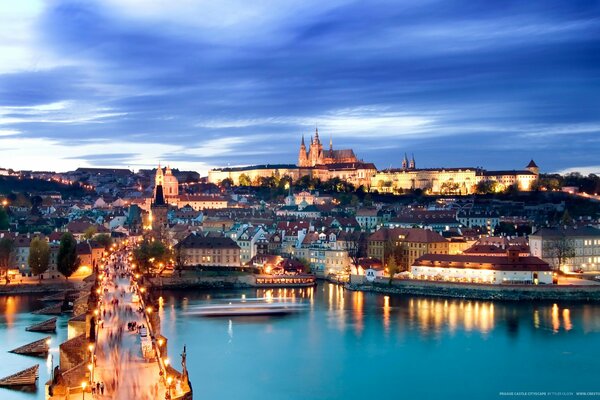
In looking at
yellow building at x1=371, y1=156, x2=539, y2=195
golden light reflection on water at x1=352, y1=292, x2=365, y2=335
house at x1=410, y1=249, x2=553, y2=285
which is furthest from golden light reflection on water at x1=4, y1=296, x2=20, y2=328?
yellow building at x1=371, y1=156, x2=539, y2=195

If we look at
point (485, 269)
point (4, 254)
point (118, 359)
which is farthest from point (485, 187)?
point (118, 359)

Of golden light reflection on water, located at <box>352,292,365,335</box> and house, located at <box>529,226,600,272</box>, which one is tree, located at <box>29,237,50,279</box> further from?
house, located at <box>529,226,600,272</box>

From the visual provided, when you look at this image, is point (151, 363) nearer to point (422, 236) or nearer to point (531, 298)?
point (531, 298)

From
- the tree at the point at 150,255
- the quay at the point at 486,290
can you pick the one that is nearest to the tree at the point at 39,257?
the tree at the point at 150,255

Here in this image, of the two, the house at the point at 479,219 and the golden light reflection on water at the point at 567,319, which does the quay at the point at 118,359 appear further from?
the house at the point at 479,219

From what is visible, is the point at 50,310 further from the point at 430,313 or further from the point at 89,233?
the point at 89,233

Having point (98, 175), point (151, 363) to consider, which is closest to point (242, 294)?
point (151, 363)
